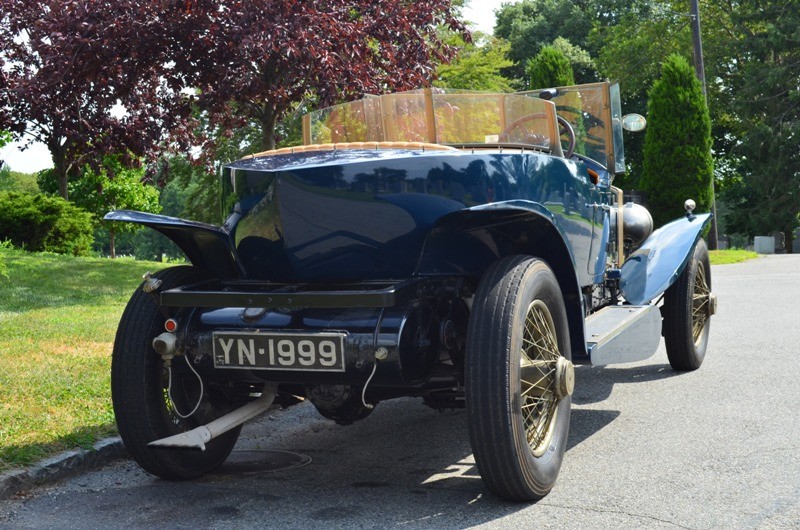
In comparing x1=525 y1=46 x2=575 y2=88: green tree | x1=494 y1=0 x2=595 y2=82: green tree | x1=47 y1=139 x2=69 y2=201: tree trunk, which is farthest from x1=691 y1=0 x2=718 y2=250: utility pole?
x1=494 y1=0 x2=595 y2=82: green tree

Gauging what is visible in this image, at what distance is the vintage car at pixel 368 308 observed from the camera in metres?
3.52

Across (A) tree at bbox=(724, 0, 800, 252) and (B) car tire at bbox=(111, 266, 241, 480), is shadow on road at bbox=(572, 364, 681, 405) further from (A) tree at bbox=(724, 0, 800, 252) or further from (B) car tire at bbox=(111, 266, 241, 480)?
(A) tree at bbox=(724, 0, 800, 252)

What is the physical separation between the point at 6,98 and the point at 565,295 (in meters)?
12.9

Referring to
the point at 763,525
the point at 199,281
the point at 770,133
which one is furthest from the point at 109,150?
the point at 770,133

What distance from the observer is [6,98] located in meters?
14.8

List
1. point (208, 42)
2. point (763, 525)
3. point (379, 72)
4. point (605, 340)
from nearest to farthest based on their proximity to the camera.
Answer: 1. point (763, 525)
2. point (605, 340)
3. point (208, 42)
4. point (379, 72)

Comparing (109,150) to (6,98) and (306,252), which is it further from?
(306,252)

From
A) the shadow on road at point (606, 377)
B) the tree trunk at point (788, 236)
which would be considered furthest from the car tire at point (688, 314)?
the tree trunk at point (788, 236)

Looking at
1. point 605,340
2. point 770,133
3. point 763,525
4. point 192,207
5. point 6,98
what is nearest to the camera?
point 763,525

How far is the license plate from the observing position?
11.6 ft

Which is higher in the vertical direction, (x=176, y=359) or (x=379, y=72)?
(x=379, y=72)

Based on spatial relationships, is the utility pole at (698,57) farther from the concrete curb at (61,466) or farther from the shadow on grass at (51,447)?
the concrete curb at (61,466)

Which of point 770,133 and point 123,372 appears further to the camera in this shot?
point 770,133

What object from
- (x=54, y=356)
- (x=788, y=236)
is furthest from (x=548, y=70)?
(x=788, y=236)
